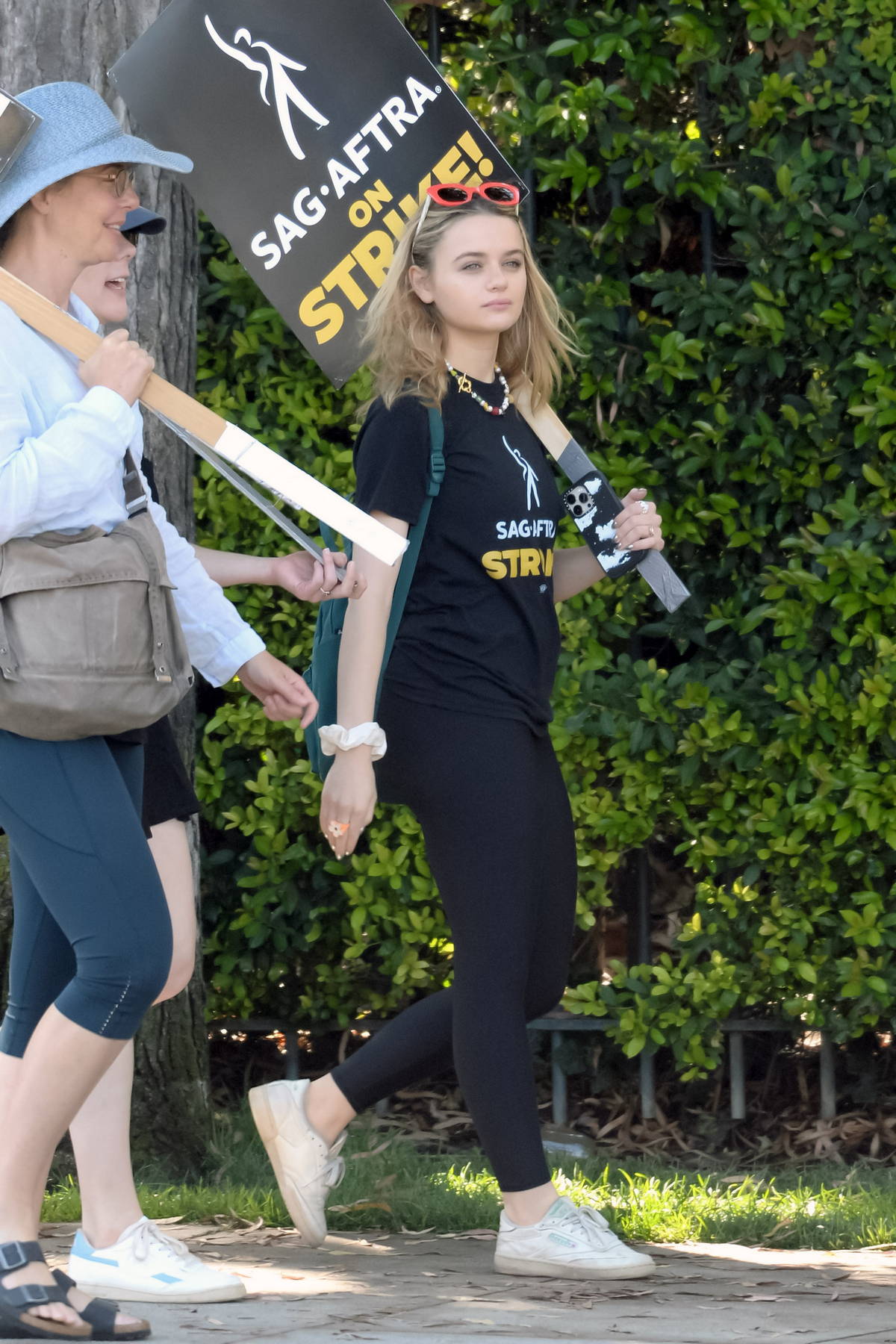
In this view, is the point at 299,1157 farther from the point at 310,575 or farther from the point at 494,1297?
the point at 310,575

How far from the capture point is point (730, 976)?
13.4 feet

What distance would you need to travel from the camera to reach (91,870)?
2.48 meters

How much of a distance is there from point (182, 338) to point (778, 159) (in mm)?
1451

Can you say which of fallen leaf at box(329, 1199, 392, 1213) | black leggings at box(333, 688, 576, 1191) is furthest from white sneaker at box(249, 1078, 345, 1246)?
black leggings at box(333, 688, 576, 1191)

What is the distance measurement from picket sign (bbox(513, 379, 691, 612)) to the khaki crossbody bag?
1134 mm

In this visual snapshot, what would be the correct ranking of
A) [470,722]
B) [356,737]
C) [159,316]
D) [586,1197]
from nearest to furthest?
[356,737]
[470,722]
[586,1197]
[159,316]

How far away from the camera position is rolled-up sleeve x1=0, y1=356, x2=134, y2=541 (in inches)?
94.2

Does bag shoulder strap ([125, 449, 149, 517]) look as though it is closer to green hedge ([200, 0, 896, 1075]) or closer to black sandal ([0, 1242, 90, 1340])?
black sandal ([0, 1242, 90, 1340])

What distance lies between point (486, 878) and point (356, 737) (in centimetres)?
36

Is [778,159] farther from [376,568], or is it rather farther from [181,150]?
[376,568]

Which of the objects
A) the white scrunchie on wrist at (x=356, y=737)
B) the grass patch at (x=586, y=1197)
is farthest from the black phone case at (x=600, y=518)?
the grass patch at (x=586, y=1197)

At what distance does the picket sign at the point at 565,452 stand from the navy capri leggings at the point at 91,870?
1271 millimetres

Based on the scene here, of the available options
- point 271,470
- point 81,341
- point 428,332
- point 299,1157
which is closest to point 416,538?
point 428,332

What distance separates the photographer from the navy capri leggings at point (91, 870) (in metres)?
2.49
